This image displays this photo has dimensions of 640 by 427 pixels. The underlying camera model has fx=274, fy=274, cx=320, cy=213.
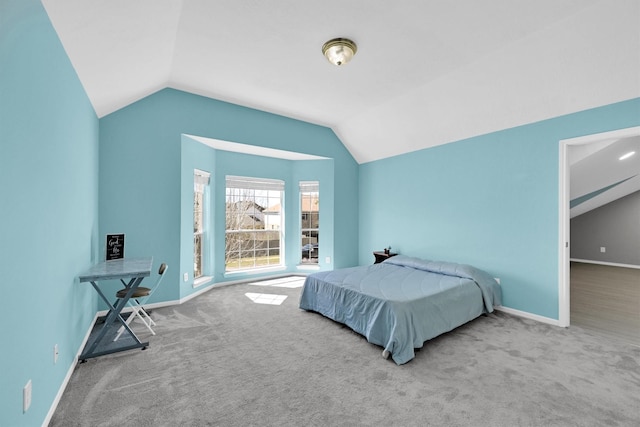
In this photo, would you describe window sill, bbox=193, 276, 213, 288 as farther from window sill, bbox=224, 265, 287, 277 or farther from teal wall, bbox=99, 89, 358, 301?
window sill, bbox=224, 265, 287, 277

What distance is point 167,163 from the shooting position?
3.90 meters

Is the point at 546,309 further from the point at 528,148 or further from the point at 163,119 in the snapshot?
the point at 163,119

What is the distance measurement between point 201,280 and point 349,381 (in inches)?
129

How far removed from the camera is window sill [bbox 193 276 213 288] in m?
4.39

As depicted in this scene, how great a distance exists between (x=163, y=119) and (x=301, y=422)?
3.99 meters

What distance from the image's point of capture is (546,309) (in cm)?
327

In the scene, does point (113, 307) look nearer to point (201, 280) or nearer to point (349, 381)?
point (201, 280)

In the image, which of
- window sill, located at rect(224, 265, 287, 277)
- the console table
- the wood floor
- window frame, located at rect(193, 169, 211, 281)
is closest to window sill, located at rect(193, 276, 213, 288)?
window frame, located at rect(193, 169, 211, 281)

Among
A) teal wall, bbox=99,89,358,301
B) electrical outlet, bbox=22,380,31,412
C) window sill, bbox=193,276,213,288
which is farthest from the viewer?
window sill, bbox=193,276,213,288

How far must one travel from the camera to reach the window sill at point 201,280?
439 centimetres

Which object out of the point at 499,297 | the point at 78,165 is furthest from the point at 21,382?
the point at 499,297

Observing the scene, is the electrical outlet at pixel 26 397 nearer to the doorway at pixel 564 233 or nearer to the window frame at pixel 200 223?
the window frame at pixel 200 223

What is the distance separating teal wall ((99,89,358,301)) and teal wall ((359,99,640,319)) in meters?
2.50

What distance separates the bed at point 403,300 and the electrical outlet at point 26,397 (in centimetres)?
238
